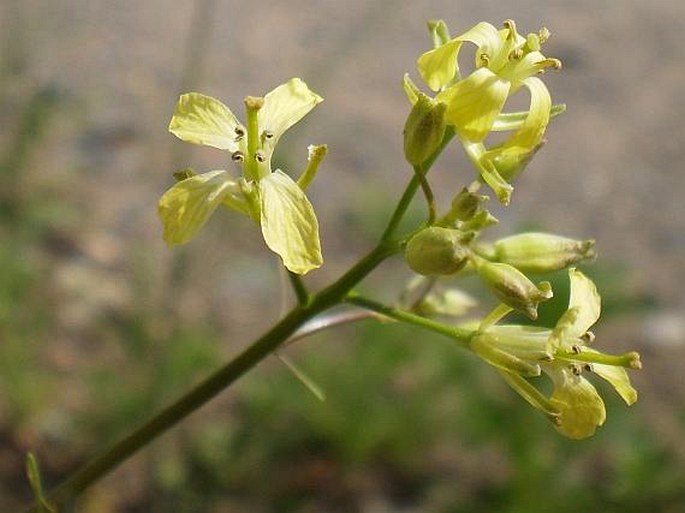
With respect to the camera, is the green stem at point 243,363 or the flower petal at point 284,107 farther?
the flower petal at point 284,107

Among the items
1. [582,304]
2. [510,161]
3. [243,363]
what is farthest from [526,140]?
[243,363]

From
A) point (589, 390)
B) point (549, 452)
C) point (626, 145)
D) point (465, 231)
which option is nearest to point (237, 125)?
point (465, 231)

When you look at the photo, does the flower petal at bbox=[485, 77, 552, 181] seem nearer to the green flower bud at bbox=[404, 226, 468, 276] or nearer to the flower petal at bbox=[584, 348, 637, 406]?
the green flower bud at bbox=[404, 226, 468, 276]

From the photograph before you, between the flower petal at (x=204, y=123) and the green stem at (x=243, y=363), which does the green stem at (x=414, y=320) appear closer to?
the green stem at (x=243, y=363)

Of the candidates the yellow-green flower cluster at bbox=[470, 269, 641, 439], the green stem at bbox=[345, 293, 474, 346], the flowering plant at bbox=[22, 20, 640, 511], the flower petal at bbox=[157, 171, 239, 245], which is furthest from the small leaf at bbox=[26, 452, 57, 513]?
the yellow-green flower cluster at bbox=[470, 269, 641, 439]

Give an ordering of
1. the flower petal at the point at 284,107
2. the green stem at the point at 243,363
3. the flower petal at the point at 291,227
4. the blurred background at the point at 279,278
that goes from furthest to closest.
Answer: the blurred background at the point at 279,278 → the flower petal at the point at 284,107 → the green stem at the point at 243,363 → the flower petal at the point at 291,227

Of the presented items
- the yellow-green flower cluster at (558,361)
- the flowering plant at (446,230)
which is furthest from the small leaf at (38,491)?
the yellow-green flower cluster at (558,361)
